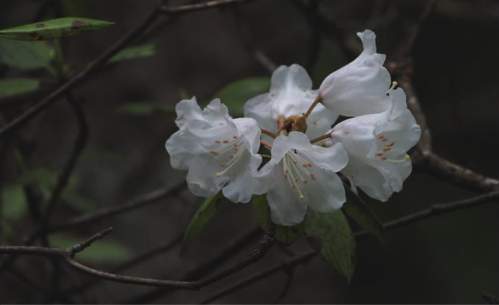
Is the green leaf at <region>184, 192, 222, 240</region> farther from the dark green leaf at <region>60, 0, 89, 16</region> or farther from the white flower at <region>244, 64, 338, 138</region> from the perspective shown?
the dark green leaf at <region>60, 0, 89, 16</region>

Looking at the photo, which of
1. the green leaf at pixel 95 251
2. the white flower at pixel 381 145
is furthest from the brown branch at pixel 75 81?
the green leaf at pixel 95 251

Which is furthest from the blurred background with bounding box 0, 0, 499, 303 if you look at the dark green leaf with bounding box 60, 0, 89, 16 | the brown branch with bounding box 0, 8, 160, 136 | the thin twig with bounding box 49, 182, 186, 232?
the brown branch with bounding box 0, 8, 160, 136

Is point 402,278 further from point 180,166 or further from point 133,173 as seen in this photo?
point 180,166

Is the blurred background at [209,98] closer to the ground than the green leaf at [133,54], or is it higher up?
closer to the ground

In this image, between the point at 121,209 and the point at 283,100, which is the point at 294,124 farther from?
the point at 121,209

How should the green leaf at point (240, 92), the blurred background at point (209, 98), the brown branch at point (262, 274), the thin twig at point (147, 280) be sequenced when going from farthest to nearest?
the blurred background at point (209, 98), the green leaf at point (240, 92), the brown branch at point (262, 274), the thin twig at point (147, 280)

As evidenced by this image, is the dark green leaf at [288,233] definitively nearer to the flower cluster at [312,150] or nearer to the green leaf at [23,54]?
the flower cluster at [312,150]

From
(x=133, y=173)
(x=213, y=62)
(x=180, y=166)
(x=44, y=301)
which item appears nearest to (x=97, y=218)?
(x=44, y=301)
